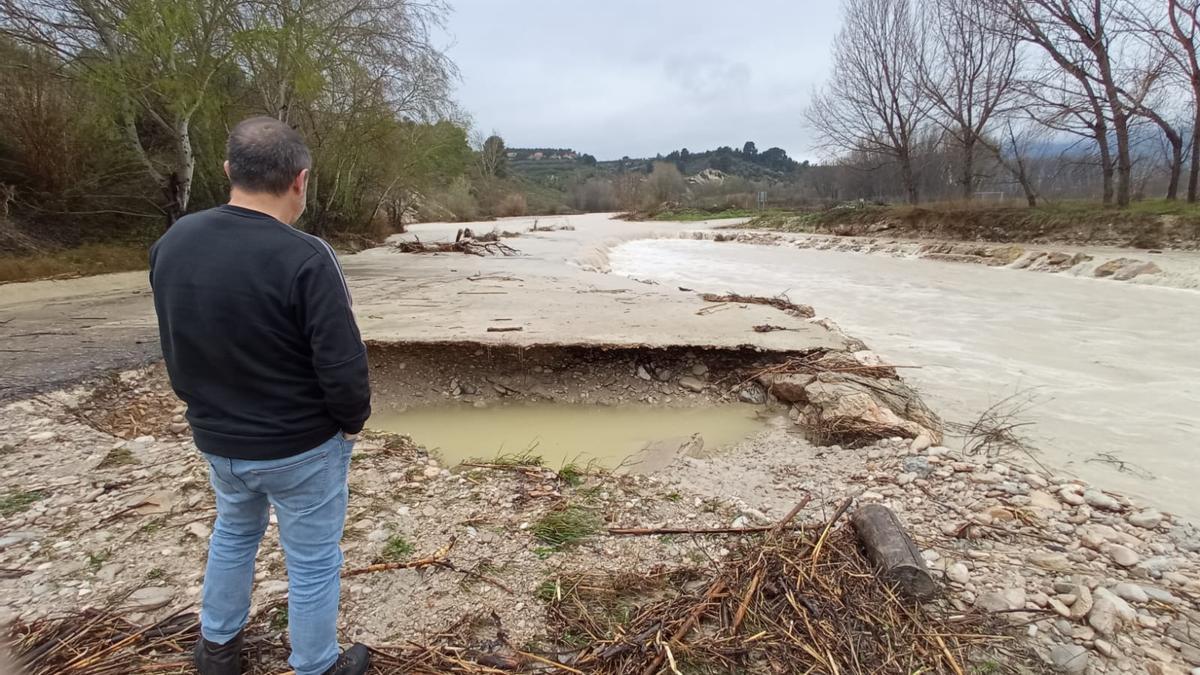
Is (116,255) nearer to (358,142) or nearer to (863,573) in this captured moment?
(358,142)

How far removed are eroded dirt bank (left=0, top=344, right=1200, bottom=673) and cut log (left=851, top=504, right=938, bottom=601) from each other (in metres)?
0.18

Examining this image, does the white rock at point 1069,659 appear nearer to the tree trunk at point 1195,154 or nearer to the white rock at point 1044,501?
the white rock at point 1044,501

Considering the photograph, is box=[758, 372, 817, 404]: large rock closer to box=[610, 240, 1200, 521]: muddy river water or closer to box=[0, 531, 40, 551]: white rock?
box=[610, 240, 1200, 521]: muddy river water

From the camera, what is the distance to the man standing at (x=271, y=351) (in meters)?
1.54

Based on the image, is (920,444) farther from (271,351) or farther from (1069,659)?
(271,351)

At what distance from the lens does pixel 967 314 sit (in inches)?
391

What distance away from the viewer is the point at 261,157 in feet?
5.22

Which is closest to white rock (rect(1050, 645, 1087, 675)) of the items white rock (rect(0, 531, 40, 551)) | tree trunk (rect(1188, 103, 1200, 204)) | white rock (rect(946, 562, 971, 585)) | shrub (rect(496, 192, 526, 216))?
white rock (rect(946, 562, 971, 585))

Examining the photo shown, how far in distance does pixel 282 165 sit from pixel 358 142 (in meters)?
17.8

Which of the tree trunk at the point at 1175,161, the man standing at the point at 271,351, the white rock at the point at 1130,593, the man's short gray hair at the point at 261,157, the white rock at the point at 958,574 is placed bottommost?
the white rock at the point at 958,574

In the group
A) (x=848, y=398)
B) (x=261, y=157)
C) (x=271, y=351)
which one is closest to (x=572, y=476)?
(x=271, y=351)

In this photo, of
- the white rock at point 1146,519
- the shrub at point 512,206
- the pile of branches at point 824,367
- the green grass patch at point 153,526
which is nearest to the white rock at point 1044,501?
the white rock at point 1146,519

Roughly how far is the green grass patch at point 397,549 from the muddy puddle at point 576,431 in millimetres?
1570

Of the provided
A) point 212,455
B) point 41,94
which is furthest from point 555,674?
point 41,94
